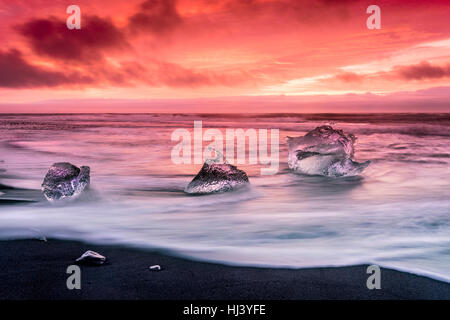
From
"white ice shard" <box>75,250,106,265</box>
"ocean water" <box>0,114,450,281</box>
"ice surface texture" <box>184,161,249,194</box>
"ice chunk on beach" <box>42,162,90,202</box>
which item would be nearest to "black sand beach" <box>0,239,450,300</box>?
"white ice shard" <box>75,250,106,265</box>

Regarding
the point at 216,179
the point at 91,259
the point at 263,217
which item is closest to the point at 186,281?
the point at 91,259

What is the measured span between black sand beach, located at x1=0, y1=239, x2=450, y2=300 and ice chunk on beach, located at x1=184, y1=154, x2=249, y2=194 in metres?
2.23

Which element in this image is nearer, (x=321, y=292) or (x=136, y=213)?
(x=321, y=292)

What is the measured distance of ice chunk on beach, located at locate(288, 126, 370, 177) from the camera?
689cm

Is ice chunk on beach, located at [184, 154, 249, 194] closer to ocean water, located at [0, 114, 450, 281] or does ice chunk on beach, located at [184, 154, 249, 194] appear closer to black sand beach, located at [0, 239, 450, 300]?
ocean water, located at [0, 114, 450, 281]

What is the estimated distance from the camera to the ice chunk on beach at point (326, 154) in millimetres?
6891

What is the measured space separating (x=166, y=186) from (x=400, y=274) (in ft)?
Result: 13.5

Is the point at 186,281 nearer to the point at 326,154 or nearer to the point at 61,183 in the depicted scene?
the point at 61,183

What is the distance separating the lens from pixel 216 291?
2.48 metres

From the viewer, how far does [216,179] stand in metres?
5.33

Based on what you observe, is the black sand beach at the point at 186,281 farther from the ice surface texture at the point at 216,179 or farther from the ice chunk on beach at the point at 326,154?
the ice chunk on beach at the point at 326,154

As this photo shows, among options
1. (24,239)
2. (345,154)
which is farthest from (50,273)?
(345,154)

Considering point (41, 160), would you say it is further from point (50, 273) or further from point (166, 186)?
point (50, 273)

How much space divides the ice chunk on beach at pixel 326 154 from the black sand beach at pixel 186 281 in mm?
4075
